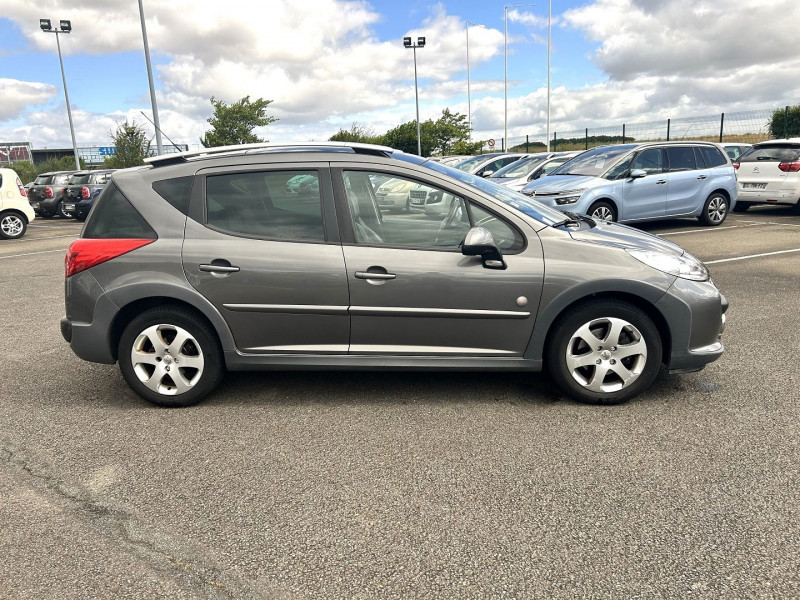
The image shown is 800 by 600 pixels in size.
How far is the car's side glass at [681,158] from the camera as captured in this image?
11.5m

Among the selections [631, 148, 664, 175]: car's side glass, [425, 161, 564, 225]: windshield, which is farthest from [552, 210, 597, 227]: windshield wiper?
[631, 148, 664, 175]: car's side glass

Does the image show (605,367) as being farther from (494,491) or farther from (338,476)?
(338,476)

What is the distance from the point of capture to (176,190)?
4.06 meters

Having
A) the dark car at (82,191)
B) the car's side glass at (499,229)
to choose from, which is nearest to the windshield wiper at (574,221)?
the car's side glass at (499,229)

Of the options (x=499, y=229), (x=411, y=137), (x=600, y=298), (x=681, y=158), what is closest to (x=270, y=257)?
(x=499, y=229)

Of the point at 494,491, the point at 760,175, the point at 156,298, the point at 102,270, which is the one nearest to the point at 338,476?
the point at 494,491

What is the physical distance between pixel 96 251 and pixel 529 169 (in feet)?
43.9

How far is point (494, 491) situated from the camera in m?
3.01

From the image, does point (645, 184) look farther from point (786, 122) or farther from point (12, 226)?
point (786, 122)

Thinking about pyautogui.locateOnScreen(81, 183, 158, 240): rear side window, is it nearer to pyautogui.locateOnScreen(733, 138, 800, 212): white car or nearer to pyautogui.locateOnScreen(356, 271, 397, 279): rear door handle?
pyautogui.locateOnScreen(356, 271, 397, 279): rear door handle

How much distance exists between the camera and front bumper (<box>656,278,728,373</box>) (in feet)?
12.7

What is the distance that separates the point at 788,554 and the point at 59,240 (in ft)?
51.1

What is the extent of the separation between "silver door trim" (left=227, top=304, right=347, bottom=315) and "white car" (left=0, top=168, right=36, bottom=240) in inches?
559

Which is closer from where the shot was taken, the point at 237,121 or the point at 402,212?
the point at 402,212
